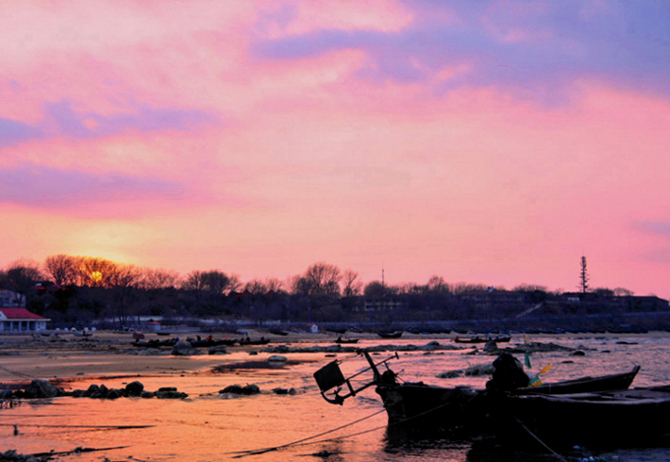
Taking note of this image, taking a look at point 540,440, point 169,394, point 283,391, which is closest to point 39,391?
point 169,394

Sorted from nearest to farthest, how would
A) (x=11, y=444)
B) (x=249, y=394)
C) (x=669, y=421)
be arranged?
(x=11, y=444)
(x=669, y=421)
(x=249, y=394)

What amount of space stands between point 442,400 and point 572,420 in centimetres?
323

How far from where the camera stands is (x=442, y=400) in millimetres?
16656

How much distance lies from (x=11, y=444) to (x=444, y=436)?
36.0ft

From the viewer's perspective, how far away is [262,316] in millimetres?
156375

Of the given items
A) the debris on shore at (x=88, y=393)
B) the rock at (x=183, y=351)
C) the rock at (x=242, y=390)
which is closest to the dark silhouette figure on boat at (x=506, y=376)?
the rock at (x=242, y=390)

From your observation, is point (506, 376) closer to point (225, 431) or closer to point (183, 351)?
point (225, 431)

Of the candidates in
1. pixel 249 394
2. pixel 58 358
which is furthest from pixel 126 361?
pixel 249 394

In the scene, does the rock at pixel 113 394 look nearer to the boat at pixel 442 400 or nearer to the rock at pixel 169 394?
the rock at pixel 169 394

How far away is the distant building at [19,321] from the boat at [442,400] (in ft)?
318

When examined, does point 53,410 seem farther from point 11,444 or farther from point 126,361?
point 126,361

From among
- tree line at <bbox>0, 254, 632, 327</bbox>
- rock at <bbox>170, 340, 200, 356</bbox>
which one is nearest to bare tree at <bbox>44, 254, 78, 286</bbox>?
tree line at <bbox>0, 254, 632, 327</bbox>

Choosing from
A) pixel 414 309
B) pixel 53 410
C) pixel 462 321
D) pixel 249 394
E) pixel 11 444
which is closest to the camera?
pixel 11 444

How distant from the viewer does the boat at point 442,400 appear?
15.9 m
